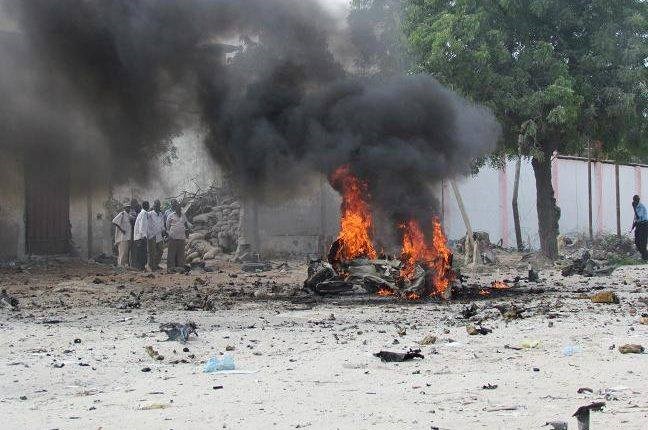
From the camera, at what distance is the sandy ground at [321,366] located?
4836 mm

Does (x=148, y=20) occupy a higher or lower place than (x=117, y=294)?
higher

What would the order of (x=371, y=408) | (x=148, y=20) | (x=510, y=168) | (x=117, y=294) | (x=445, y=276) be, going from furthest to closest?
(x=510, y=168) < (x=148, y=20) < (x=117, y=294) < (x=445, y=276) < (x=371, y=408)

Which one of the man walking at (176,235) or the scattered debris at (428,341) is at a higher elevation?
the man walking at (176,235)

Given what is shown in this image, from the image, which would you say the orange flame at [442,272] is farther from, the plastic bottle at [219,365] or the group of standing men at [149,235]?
the group of standing men at [149,235]

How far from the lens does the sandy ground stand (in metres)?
4.84

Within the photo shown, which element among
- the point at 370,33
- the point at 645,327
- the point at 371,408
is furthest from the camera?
the point at 370,33

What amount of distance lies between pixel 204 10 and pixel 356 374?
9.18 m

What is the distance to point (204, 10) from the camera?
1377 cm

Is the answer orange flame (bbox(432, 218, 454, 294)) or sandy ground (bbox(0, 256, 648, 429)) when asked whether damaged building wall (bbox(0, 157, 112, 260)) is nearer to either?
sandy ground (bbox(0, 256, 648, 429))

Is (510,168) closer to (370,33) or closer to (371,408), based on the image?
(370,33)

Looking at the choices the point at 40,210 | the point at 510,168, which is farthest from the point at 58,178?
the point at 510,168

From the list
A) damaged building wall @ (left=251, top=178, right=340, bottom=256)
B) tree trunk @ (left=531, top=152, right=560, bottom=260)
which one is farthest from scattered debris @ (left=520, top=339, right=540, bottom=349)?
damaged building wall @ (left=251, top=178, right=340, bottom=256)

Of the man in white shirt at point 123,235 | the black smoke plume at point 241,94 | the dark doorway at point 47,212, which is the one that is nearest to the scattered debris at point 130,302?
the black smoke plume at point 241,94

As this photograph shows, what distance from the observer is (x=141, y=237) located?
17.8m
